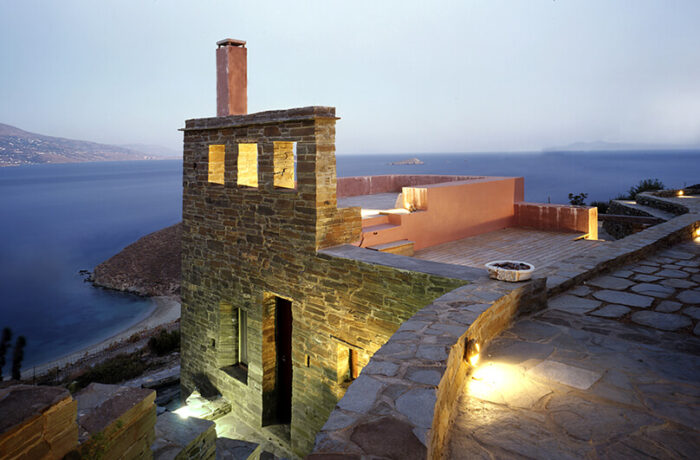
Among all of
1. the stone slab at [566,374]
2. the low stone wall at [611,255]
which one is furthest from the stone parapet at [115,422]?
the low stone wall at [611,255]

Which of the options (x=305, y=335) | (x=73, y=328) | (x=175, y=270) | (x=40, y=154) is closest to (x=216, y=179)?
(x=305, y=335)

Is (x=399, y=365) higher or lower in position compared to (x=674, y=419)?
higher

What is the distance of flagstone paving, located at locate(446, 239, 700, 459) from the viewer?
208cm

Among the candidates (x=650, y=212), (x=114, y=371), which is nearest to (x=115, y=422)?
(x=114, y=371)

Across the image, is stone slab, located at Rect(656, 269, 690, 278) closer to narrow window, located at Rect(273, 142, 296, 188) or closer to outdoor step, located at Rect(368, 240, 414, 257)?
outdoor step, located at Rect(368, 240, 414, 257)

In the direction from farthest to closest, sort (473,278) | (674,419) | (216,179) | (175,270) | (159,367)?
(175,270) → (159,367) → (216,179) → (473,278) → (674,419)

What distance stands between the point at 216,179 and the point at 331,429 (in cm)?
634

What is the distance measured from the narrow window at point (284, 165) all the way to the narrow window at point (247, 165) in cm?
79

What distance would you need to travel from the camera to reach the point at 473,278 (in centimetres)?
436

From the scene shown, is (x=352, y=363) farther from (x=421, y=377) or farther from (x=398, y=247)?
(x=421, y=377)

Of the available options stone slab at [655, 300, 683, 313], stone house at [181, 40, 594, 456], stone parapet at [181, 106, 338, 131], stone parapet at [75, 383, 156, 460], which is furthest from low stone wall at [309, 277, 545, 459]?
stone parapet at [181, 106, 338, 131]

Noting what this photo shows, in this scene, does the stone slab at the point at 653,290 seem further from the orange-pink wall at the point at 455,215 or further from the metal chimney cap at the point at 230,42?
the metal chimney cap at the point at 230,42

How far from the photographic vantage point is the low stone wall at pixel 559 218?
9.92m

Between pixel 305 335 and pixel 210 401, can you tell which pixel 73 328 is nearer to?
pixel 210 401
